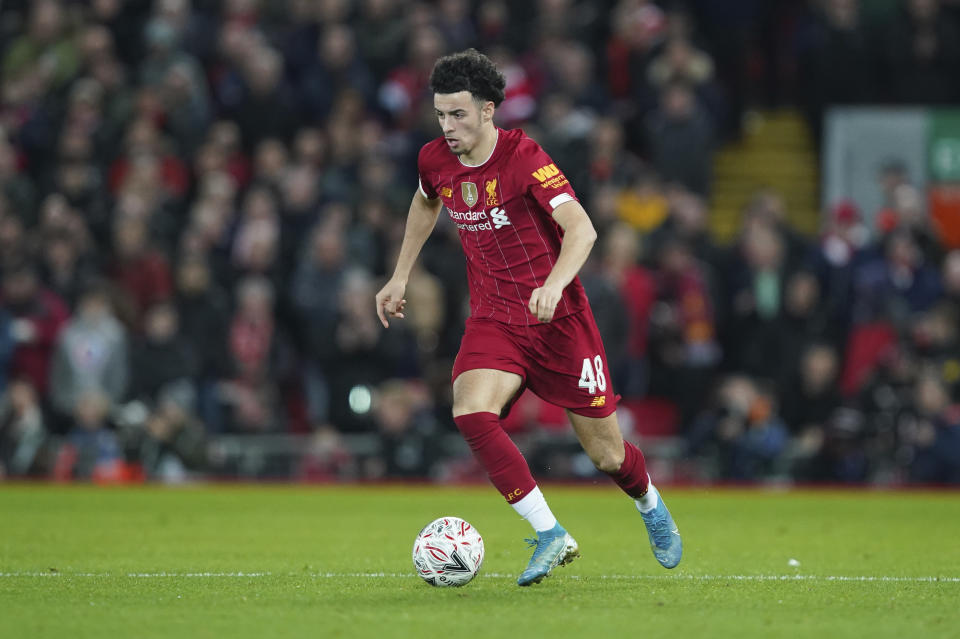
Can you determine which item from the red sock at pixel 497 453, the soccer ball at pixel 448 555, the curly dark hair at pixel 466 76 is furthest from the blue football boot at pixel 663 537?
the curly dark hair at pixel 466 76

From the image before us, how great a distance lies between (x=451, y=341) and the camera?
16828 mm

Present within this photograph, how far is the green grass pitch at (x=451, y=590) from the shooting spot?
6.47 metres

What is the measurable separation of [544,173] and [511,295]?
64 cm

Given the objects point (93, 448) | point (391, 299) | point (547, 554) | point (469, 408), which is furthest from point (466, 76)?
point (93, 448)

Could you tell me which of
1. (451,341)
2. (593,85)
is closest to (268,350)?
(451,341)

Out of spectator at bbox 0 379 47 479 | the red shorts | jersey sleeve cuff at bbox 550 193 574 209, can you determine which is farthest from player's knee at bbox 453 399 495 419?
spectator at bbox 0 379 47 479

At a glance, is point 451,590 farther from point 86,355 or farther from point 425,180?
point 86,355

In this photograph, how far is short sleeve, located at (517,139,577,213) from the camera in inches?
305

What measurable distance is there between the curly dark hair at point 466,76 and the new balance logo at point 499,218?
1.81 feet

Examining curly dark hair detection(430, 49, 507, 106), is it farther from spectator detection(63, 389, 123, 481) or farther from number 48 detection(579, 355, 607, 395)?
spectator detection(63, 389, 123, 481)

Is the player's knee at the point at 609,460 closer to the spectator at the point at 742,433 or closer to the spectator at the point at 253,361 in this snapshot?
the spectator at the point at 742,433

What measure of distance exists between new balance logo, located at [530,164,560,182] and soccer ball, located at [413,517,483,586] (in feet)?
5.71

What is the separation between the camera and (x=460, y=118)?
775 cm

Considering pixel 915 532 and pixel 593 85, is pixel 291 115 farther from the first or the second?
pixel 915 532
